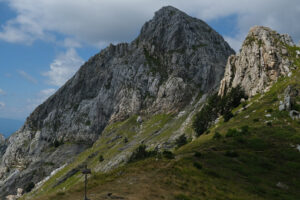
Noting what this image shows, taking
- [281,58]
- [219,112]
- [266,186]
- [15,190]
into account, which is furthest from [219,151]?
[15,190]

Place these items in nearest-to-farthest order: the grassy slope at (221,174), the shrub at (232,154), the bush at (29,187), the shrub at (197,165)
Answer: the grassy slope at (221,174) < the shrub at (197,165) < the shrub at (232,154) < the bush at (29,187)

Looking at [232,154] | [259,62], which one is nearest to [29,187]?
[259,62]

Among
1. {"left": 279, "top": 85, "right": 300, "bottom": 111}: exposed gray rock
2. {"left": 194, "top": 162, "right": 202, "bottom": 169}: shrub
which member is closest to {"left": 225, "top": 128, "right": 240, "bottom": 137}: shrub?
{"left": 279, "top": 85, "right": 300, "bottom": 111}: exposed gray rock

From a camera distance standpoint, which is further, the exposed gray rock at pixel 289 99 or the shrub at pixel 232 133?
the exposed gray rock at pixel 289 99

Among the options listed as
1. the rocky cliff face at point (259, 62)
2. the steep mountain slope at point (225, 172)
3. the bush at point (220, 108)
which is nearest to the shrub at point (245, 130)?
the steep mountain slope at point (225, 172)

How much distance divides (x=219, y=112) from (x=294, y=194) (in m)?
A: 64.9

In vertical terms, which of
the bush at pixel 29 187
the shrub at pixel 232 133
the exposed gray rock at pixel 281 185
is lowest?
the bush at pixel 29 187

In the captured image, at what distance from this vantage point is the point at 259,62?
90562mm

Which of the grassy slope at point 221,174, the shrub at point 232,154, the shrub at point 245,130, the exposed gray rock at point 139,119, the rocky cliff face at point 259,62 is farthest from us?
the exposed gray rock at point 139,119

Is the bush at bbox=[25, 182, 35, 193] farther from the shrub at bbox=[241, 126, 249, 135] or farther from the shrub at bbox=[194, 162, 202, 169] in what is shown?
the shrub at bbox=[194, 162, 202, 169]

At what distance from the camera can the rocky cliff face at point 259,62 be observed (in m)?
81.9

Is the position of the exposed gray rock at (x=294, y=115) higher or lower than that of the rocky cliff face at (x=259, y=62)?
lower

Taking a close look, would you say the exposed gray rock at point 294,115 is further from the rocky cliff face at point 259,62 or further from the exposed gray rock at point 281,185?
the rocky cliff face at point 259,62

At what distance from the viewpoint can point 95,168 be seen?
128875 millimetres
